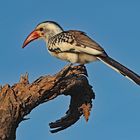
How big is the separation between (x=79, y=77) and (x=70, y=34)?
1.45 metres

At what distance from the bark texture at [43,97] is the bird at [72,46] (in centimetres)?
53

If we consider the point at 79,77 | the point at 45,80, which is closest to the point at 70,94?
the point at 79,77

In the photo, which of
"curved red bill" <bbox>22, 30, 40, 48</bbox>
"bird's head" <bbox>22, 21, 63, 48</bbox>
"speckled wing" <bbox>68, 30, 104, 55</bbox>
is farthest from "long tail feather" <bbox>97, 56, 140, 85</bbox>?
"bird's head" <bbox>22, 21, 63, 48</bbox>

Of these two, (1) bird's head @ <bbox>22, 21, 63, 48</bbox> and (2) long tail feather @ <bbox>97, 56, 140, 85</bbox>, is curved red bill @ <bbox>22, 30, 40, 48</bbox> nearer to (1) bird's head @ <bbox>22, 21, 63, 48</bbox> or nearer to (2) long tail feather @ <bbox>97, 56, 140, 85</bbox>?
(1) bird's head @ <bbox>22, 21, 63, 48</bbox>

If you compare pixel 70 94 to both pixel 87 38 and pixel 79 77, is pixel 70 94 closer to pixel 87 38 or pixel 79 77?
pixel 79 77

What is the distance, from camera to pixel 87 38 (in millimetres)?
6871

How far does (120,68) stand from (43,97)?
→ 4.17 ft

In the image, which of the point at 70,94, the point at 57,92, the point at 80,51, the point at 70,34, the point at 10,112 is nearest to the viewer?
the point at 10,112

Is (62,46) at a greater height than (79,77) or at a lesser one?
greater

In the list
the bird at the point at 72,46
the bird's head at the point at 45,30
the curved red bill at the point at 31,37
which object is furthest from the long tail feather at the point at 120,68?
the bird's head at the point at 45,30

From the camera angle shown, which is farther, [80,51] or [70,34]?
[70,34]

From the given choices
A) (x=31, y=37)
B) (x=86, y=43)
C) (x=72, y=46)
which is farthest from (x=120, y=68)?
(x=31, y=37)

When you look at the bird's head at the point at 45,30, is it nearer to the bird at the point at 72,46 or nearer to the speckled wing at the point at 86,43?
the bird at the point at 72,46

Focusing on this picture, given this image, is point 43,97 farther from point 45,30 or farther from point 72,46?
point 45,30
